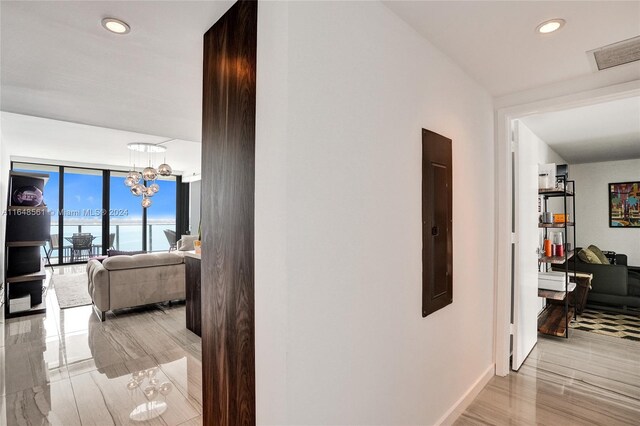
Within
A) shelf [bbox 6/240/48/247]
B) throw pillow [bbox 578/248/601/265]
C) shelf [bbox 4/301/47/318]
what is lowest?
shelf [bbox 4/301/47/318]

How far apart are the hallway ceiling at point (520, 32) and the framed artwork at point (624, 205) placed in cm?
517

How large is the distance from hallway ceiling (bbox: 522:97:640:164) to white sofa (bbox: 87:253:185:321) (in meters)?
4.88

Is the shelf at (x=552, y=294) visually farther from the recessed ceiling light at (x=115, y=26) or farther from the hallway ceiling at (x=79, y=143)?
the hallway ceiling at (x=79, y=143)

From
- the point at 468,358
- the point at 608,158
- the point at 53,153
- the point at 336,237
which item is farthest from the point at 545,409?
the point at 53,153

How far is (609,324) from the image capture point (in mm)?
4230

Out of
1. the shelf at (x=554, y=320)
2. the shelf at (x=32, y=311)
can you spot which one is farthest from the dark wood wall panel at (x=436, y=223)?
the shelf at (x=32, y=311)

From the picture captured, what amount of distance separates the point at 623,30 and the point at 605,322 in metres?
3.99

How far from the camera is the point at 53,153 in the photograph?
23.6ft

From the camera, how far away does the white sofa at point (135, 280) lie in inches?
166

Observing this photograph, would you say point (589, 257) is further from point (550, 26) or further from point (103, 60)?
point (103, 60)

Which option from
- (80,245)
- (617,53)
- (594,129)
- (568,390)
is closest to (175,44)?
(617,53)

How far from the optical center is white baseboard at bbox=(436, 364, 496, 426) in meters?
2.13

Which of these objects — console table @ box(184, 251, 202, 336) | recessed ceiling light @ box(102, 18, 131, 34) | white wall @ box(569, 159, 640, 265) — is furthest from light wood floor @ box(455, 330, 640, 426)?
white wall @ box(569, 159, 640, 265)

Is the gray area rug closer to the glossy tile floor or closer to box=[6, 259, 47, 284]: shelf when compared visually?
box=[6, 259, 47, 284]: shelf
